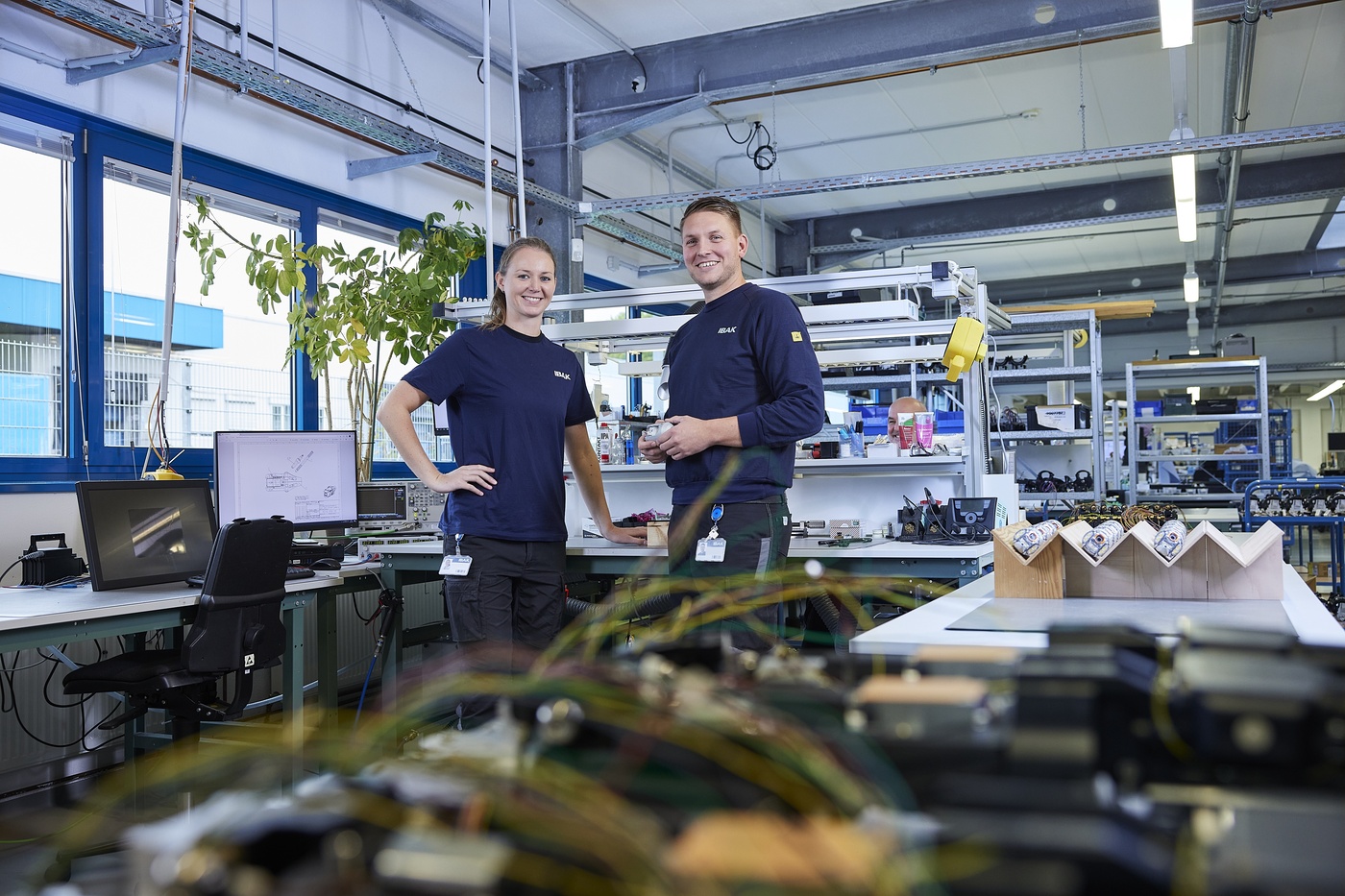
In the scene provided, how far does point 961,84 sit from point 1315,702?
7.16 metres

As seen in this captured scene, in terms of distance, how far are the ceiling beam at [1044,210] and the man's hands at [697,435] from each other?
24.6ft

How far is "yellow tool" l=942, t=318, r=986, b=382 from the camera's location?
3.39m

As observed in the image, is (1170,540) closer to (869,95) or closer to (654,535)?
(654,535)

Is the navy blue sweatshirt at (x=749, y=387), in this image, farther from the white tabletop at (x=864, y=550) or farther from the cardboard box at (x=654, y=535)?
the cardboard box at (x=654, y=535)

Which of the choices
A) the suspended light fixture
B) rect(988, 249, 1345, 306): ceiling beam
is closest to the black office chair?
the suspended light fixture

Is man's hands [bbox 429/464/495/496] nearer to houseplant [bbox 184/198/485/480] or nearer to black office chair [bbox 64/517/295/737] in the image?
black office chair [bbox 64/517/295/737]

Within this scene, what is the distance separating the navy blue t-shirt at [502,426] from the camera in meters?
2.64

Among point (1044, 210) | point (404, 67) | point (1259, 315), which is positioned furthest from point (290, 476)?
point (1259, 315)

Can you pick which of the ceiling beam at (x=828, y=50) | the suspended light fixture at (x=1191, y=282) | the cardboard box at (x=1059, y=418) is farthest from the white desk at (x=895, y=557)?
the suspended light fixture at (x=1191, y=282)

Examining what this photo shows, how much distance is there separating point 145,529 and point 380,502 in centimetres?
116

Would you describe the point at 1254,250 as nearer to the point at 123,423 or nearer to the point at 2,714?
the point at 123,423

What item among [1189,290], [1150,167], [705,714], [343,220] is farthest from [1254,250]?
[705,714]

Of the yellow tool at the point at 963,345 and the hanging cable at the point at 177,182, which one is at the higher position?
the hanging cable at the point at 177,182

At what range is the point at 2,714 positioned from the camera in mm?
3604
